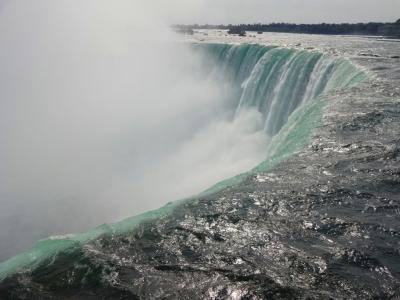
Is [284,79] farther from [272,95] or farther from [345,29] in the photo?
[345,29]

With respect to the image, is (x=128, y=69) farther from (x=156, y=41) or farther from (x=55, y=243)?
(x=55, y=243)

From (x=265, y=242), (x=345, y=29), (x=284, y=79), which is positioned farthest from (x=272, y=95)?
(x=345, y=29)

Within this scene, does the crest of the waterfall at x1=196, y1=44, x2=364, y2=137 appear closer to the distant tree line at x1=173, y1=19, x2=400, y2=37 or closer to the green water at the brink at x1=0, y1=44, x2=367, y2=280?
the green water at the brink at x1=0, y1=44, x2=367, y2=280

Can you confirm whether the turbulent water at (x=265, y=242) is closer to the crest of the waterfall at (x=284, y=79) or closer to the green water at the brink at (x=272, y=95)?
the green water at the brink at (x=272, y=95)

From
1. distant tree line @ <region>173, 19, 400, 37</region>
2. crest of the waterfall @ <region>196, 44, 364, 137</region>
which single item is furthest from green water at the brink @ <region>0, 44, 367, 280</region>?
distant tree line @ <region>173, 19, 400, 37</region>

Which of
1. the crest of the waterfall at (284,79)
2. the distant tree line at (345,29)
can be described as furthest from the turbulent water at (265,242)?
the distant tree line at (345,29)

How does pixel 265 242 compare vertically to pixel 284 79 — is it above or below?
below

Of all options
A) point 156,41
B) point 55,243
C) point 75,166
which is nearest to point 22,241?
point 75,166
